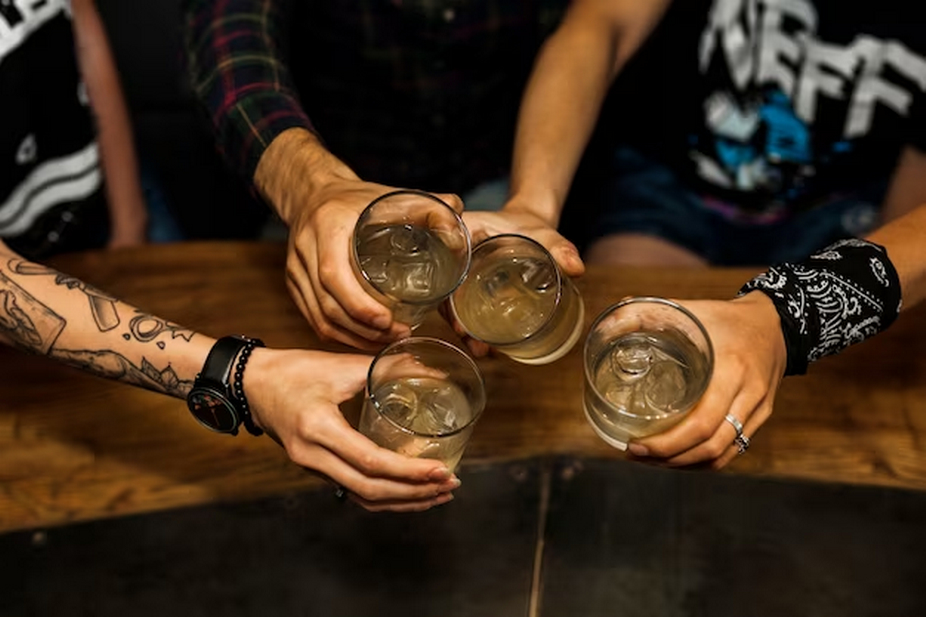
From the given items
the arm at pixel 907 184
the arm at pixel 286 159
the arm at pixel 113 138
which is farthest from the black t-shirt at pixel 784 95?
the arm at pixel 113 138

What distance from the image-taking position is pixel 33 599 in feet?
4.31

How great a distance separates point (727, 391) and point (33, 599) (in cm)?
98

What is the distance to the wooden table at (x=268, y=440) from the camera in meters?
1.40

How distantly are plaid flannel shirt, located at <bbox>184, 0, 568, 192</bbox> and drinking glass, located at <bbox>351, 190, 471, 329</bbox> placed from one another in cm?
49

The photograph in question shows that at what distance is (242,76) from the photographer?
180cm

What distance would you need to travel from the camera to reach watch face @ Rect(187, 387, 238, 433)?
1.38m

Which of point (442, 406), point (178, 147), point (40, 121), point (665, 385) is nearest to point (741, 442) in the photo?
point (665, 385)

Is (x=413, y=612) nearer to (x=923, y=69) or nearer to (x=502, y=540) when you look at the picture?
(x=502, y=540)

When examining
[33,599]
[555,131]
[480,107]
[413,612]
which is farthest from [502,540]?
[480,107]

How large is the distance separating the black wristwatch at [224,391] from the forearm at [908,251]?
39.1 inches

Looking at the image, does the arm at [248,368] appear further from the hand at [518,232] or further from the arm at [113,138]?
the arm at [113,138]

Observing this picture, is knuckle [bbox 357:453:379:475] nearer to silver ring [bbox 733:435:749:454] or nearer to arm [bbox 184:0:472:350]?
arm [bbox 184:0:472:350]

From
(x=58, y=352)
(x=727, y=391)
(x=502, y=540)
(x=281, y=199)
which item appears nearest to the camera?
(x=727, y=391)

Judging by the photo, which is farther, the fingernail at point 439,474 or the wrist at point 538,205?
the wrist at point 538,205
